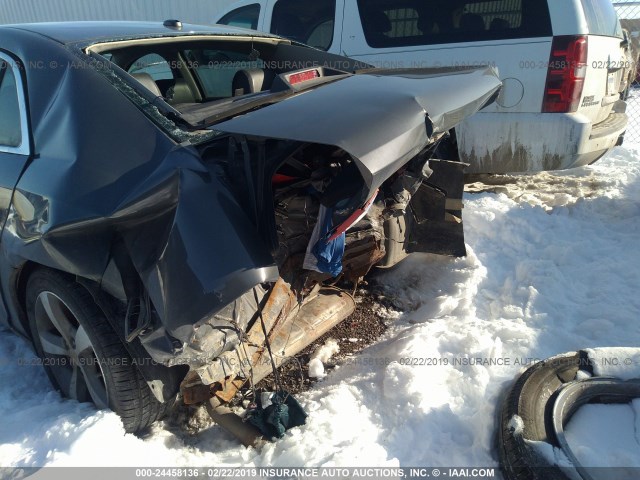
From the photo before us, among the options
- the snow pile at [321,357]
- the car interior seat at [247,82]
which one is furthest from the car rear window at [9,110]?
the snow pile at [321,357]

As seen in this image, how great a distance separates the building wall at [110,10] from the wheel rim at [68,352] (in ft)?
26.9

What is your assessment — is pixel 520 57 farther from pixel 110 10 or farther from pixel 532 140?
pixel 110 10

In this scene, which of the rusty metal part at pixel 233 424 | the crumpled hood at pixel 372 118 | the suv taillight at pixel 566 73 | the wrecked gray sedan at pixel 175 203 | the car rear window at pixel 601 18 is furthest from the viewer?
the car rear window at pixel 601 18

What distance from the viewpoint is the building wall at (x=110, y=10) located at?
1041 centimetres

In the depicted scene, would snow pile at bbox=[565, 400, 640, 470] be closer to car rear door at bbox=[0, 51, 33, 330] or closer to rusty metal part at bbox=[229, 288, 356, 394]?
rusty metal part at bbox=[229, 288, 356, 394]

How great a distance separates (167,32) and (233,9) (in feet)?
11.5

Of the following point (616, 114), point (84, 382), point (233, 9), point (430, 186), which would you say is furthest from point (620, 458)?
point (233, 9)

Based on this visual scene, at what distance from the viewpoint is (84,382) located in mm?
2453

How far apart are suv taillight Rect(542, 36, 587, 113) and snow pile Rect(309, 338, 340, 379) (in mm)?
2863

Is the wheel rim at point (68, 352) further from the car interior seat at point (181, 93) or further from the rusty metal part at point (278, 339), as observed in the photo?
the car interior seat at point (181, 93)

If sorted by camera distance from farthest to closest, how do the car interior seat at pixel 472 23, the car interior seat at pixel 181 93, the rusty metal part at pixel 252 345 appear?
the car interior seat at pixel 472 23 < the car interior seat at pixel 181 93 < the rusty metal part at pixel 252 345

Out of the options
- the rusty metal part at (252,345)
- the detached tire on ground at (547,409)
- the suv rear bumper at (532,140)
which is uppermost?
the suv rear bumper at (532,140)

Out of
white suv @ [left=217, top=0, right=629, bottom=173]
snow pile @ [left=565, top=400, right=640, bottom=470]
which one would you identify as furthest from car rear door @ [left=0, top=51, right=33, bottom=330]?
white suv @ [left=217, top=0, right=629, bottom=173]

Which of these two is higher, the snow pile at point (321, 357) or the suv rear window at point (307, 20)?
the suv rear window at point (307, 20)
